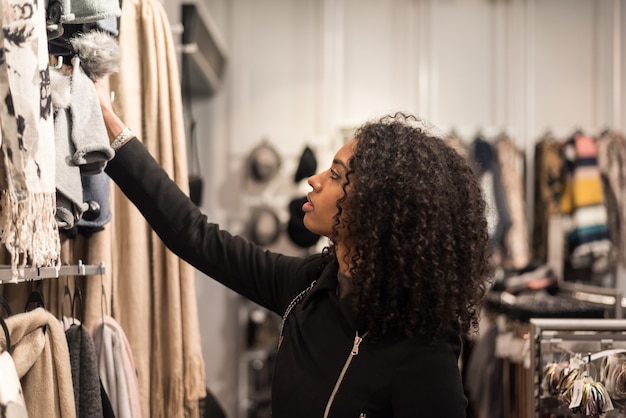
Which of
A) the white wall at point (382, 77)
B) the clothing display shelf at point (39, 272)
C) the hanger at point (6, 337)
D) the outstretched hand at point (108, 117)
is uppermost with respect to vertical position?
the white wall at point (382, 77)

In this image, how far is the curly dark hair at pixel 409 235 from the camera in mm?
1405

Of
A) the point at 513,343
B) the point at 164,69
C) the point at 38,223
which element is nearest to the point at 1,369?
the point at 38,223

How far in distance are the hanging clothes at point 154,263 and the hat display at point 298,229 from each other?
240 centimetres

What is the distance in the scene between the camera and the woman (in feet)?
4.61

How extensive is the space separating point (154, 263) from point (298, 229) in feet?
8.05

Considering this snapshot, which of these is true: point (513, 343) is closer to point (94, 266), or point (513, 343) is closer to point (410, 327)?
point (410, 327)

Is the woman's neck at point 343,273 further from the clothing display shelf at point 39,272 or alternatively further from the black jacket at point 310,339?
the clothing display shelf at point 39,272

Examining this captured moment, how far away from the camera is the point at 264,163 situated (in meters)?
4.63

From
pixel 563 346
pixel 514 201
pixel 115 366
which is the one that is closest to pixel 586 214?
pixel 514 201

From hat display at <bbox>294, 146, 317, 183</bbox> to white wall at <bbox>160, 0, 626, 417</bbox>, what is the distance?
10.3 inches

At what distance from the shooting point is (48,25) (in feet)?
4.04

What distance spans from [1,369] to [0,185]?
0.28 m

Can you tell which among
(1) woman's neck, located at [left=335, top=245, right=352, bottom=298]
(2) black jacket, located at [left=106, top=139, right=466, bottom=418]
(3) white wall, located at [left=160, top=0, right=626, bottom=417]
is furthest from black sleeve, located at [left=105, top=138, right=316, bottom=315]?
(3) white wall, located at [left=160, top=0, right=626, bottom=417]

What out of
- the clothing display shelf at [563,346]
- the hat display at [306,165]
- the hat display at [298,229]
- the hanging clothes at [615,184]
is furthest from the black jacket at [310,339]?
the hanging clothes at [615,184]
